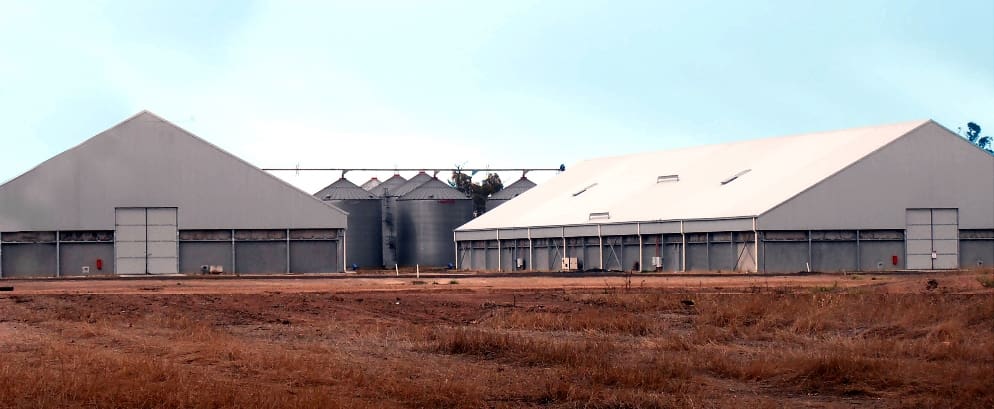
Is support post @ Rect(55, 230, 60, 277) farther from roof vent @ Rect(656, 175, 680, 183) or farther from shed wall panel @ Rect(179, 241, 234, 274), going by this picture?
roof vent @ Rect(656, 175, 680, 183)

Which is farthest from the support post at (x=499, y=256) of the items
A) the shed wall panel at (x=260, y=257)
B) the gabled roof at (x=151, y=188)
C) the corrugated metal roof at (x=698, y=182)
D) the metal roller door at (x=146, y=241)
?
the metal roller door at (x=146, y=241)

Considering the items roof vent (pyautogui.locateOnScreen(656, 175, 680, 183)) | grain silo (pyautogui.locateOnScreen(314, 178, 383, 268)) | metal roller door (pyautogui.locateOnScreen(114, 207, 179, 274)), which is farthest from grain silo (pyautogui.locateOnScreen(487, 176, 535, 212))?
metal roller door (pyautogui.locateOnScreen(114, 207, 179, 274))

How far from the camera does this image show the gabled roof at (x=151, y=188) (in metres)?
80.9

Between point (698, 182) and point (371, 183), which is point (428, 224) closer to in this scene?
point (371, 183)

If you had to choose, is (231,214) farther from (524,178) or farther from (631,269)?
(524,178)

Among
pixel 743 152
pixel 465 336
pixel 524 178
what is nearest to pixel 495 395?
pixel 465 336

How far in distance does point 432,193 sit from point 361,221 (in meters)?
6.57

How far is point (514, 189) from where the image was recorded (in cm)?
12788

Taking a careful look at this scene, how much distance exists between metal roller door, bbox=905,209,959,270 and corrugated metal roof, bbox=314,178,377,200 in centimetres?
5052

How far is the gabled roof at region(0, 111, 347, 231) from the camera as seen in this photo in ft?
266

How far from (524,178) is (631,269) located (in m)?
47.9

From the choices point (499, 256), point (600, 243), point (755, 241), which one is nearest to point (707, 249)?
point (755, 241)

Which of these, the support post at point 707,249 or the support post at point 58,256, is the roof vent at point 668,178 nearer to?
the support post at point 707,249

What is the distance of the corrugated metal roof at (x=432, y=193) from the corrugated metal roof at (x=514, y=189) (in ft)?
35.0
